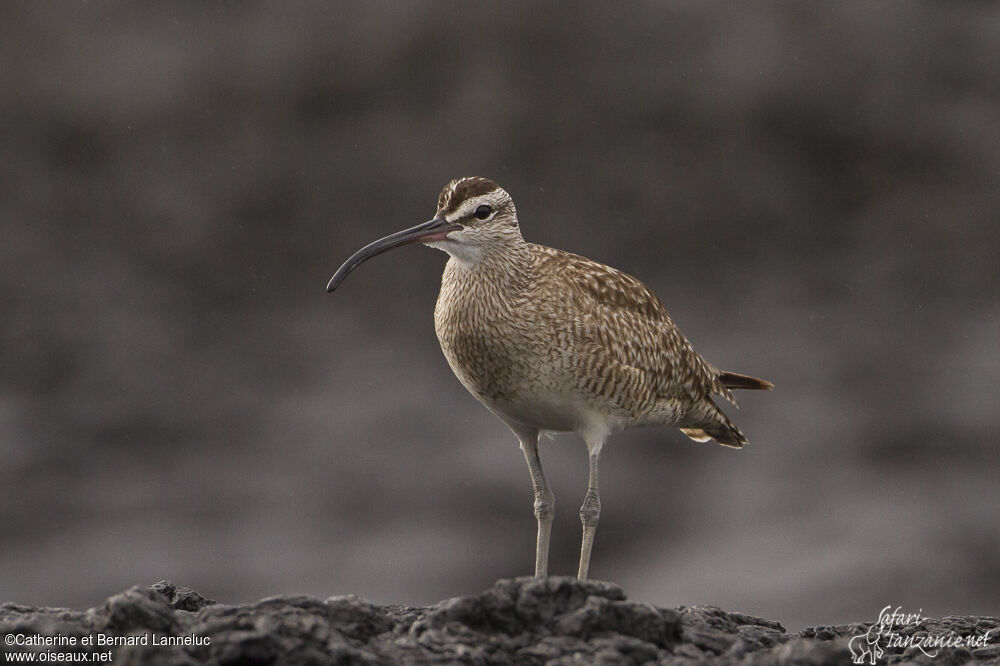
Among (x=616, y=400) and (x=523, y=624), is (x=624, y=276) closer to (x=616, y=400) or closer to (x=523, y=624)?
(x=616, y=400)

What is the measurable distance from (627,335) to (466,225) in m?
1.17

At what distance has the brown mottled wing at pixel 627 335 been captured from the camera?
6.63m

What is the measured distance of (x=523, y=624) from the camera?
4.21 m

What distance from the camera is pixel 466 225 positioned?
641cm

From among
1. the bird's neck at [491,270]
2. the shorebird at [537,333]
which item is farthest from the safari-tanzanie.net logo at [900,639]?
the bird's neck at [491,270]

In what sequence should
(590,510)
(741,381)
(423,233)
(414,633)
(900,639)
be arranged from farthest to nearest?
(741,381), (590,510), (423,233), (900,639), (414,633)

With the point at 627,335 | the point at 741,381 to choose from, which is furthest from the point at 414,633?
the point at 741,381

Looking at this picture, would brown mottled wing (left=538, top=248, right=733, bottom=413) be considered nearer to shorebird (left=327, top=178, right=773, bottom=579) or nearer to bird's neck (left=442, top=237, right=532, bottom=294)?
shorebird (left=327, top=178, right=773, bottom=579)

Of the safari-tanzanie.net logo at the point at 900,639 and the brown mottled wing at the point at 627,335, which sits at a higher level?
the brown mottled wing at the point at 627,335

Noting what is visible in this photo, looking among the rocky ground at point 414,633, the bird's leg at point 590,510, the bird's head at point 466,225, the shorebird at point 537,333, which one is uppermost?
the bird's head at point 466,225

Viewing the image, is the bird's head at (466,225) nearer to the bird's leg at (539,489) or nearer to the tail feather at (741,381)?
the bird's leg at (539,489)

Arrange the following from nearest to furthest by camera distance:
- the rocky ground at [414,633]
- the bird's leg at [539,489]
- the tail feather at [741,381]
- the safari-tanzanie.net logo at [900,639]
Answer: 1. the rocky ground at [414,633]
2. the safari-tanzanie.net logo at [900,639]
3. the bird's leg at [539,489]
4. the tail feather at [741,381]

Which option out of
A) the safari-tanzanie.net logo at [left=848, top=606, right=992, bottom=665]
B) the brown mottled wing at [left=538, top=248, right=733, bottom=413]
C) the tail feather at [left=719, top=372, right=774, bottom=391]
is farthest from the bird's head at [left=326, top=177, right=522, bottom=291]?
the safari-tanzanie.net logo at [left=848, top=606, right=992, bottom=665]

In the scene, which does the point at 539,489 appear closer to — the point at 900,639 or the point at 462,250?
the point at 462,250
